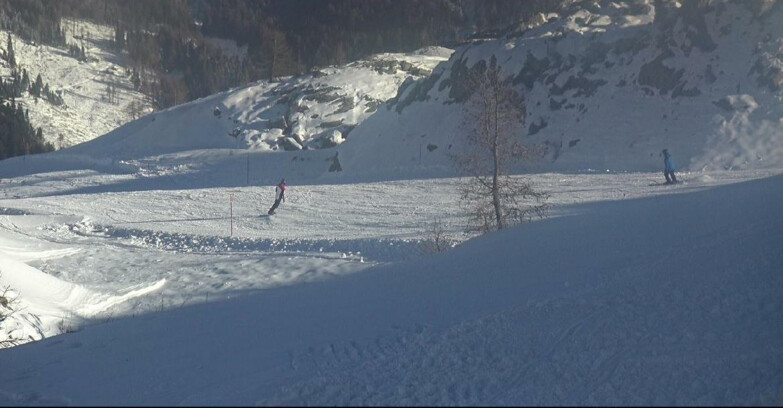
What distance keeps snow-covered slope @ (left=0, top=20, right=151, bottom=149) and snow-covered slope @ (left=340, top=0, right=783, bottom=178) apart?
4629cm

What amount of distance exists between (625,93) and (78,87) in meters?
77.3

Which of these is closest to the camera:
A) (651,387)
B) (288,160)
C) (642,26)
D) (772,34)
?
(651,387)

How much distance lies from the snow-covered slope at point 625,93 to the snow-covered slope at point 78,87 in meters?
46.3

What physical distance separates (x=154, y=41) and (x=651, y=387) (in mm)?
109842

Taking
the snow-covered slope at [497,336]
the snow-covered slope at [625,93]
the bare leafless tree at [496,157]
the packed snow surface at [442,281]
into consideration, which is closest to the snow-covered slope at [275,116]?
the snow-covered slope at [625,93]

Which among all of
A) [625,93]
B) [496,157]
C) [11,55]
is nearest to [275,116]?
[625,93]

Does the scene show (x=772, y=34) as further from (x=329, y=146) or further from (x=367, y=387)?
(x=367, y=387)

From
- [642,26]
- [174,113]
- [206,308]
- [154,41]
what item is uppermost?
[154,41]

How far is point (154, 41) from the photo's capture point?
106 metres

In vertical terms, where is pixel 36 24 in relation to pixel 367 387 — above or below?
above

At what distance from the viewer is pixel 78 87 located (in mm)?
91812

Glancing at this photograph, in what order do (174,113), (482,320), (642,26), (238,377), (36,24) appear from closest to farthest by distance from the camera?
(238,377) < (482,320) < (642,26) < (174,113) < (36,24)

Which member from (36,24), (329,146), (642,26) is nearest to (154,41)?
(36,24)

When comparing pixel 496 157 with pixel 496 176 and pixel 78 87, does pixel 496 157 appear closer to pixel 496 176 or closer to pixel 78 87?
pixel 496 176
